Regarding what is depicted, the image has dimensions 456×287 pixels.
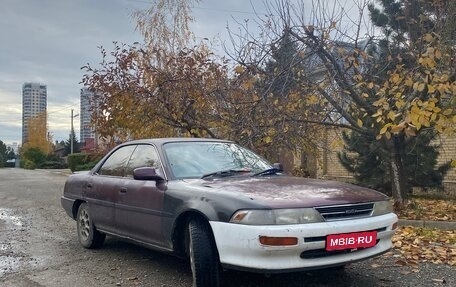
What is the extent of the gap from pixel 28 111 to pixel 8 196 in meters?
60.6

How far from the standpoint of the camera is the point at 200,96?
35.0 feet

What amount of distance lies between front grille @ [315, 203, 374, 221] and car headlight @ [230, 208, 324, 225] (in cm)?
10

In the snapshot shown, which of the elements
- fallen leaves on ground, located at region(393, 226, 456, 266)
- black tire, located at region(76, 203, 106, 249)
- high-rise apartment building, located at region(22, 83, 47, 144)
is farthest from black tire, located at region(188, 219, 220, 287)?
high-rise apartment building, located at region(22, 83, 47, 144)

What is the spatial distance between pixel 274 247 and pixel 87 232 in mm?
3518

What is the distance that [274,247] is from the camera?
3592 mm

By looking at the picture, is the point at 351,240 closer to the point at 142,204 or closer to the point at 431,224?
the point at 142,204

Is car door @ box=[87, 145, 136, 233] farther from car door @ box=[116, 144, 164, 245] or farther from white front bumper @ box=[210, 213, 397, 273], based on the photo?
white front bumper @ box=[210, 213, 397, 273]

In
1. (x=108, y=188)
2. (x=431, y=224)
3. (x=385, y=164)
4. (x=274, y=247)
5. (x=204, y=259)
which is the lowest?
(x=431, y=224)

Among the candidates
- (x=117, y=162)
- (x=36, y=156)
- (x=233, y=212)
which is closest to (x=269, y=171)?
(x=233, y=212)

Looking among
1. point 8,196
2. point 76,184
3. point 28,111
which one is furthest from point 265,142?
point 28,111

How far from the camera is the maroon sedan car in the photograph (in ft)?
12.0

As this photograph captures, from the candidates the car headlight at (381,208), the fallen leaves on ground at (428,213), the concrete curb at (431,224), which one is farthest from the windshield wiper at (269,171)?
the fallen leaves on ground at (428,213)

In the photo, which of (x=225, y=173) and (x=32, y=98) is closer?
(x=225, y=173)

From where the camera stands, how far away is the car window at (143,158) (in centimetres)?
521
